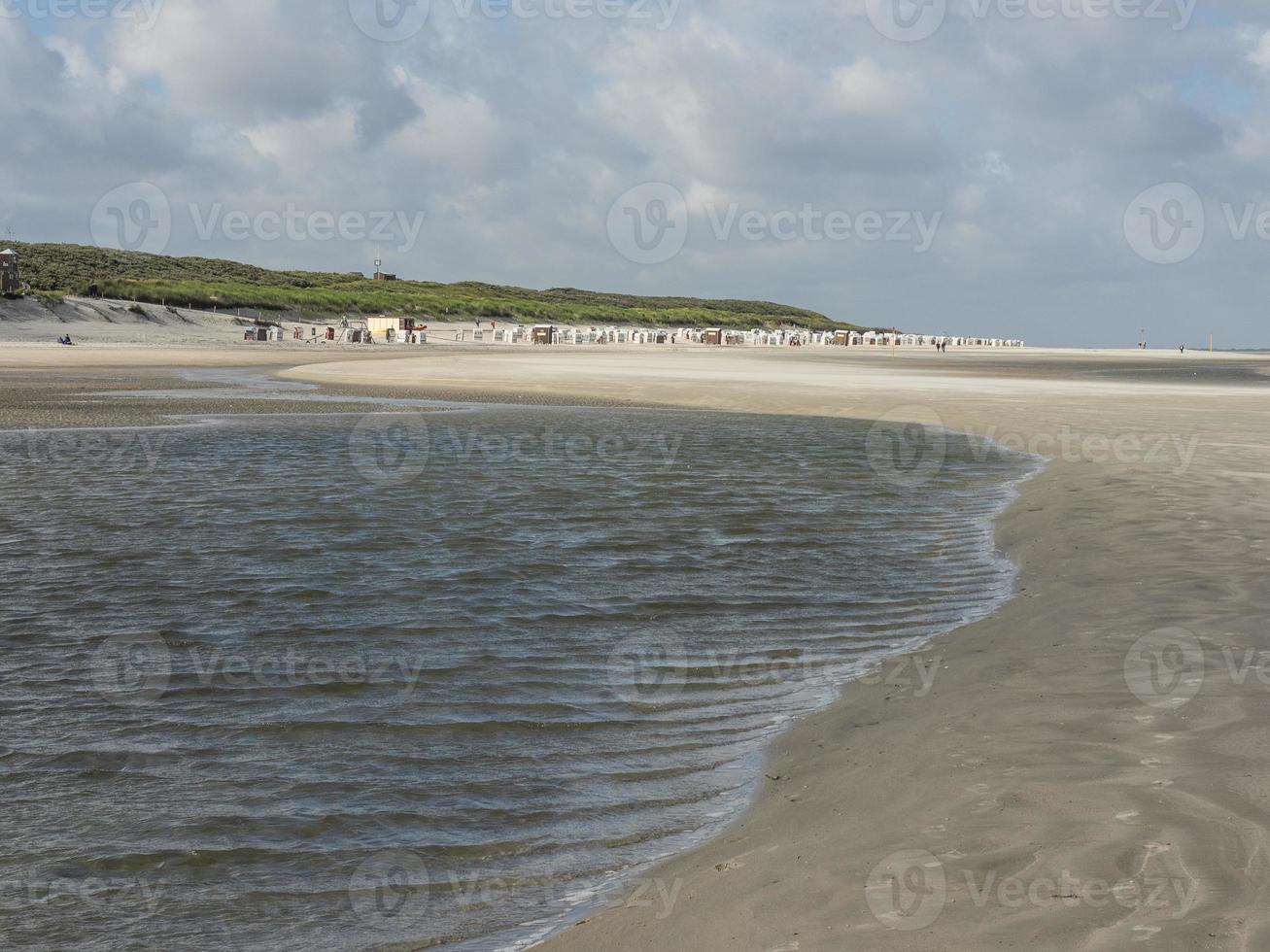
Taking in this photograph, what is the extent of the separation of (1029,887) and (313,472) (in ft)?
43.3

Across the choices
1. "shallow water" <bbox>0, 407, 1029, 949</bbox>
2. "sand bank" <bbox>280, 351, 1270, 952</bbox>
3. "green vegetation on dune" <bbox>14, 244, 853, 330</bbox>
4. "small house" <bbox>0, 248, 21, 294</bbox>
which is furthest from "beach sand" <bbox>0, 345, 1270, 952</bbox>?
"green vegetation on dune" <bbox>14, 244, 853, 330</bbox>

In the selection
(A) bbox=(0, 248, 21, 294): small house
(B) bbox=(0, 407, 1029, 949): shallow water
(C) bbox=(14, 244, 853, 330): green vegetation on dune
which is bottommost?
(B) bbox=(0, 407, 1029, 949): shallow water

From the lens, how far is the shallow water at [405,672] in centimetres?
429

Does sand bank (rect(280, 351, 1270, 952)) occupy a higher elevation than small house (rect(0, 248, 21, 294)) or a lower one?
lower

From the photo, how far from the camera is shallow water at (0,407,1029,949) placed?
4285mm

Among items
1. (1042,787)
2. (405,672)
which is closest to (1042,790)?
(1042,787)

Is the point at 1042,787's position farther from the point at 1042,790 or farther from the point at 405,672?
the point at 405,672

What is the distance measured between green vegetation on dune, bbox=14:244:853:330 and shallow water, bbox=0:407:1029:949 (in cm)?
5920

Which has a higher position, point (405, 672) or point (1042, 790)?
point (1042, 790)

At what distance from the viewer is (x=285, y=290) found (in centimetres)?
8588

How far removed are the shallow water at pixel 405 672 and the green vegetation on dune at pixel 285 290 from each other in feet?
194

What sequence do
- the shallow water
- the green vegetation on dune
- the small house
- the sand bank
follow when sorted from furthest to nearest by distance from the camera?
the green vegetation on dune
the small house
the shallow water
the sand bank

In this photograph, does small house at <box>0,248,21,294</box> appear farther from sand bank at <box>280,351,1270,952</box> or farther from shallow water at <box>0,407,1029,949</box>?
sand bank at <box>280,351,1270,952</box>

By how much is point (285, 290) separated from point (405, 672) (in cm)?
8426
